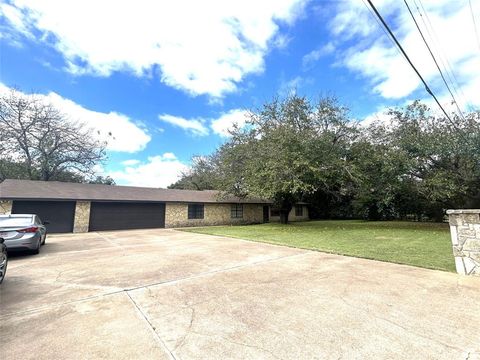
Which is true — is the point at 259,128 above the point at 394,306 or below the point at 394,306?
above

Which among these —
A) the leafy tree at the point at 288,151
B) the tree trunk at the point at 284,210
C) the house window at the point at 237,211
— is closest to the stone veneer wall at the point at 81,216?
the leafy tree at the point at 288,151

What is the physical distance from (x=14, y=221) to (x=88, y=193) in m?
10.4

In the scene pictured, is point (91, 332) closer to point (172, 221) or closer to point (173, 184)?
point (172, 221)

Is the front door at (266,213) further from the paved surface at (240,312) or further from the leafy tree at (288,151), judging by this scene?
the paved surface at (240,312)

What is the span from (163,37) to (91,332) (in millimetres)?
8807

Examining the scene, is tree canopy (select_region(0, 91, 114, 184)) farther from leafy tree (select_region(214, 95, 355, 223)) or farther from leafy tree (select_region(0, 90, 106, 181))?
leafy tree (select_region(214, 95, 355, 223))

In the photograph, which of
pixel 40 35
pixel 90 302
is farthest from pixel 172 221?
pixel 90 302

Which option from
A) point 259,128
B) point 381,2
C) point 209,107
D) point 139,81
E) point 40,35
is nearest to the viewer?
point 381,2

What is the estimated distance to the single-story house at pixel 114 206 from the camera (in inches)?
607

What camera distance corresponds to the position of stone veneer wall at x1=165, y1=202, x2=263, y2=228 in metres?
20.4

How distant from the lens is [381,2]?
15.2 feet

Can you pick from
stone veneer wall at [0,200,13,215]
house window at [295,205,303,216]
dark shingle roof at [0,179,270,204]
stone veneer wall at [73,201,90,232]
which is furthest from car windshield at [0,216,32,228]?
house window at [295,205,303,216]

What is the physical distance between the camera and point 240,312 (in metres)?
3.56

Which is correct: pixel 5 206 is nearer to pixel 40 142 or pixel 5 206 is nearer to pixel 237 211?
pixel 40 142
